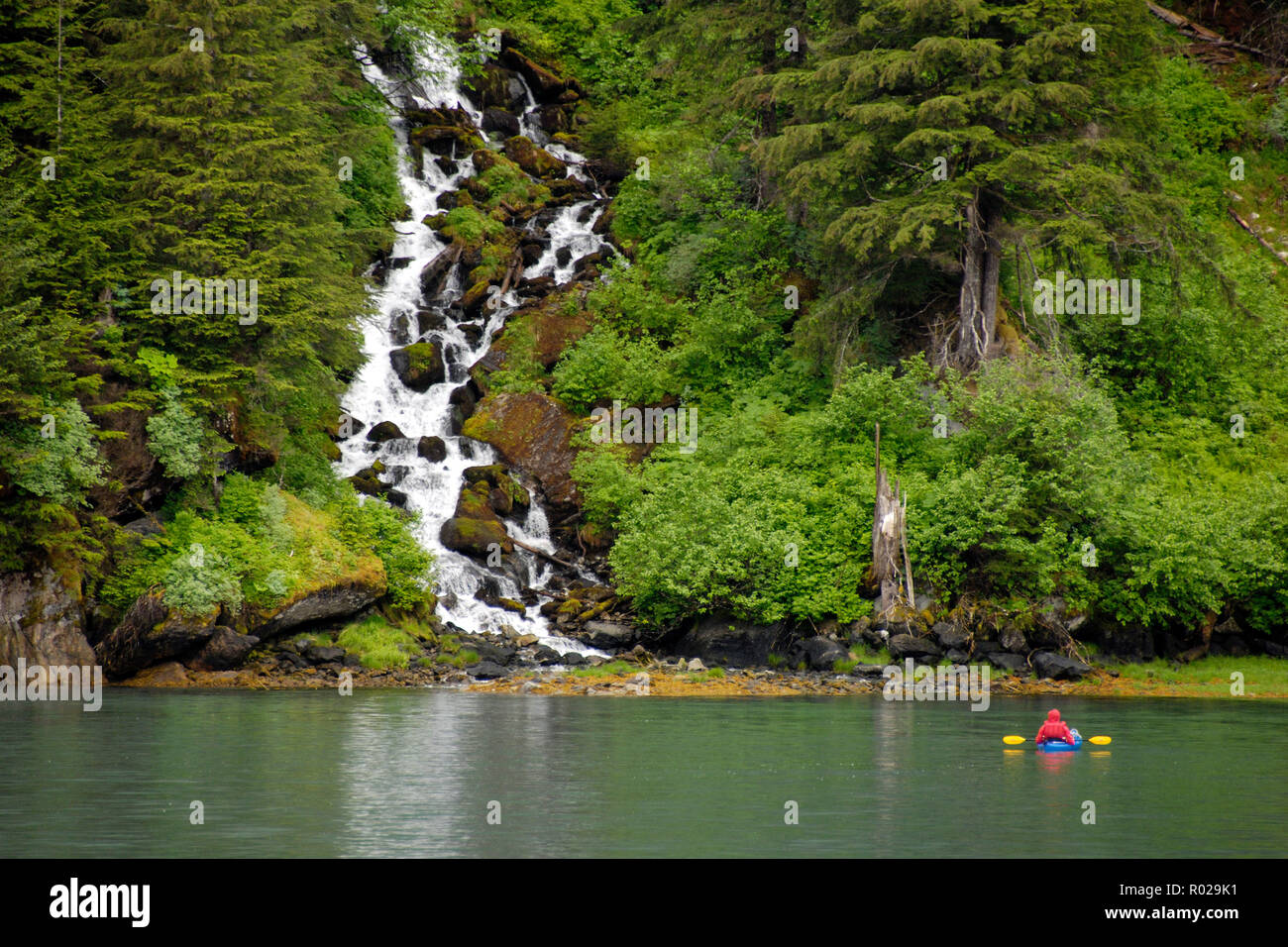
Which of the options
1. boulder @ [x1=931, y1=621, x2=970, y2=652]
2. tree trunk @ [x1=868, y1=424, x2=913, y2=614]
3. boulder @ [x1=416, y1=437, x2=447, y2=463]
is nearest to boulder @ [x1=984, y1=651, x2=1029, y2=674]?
boulder @ [x1=931, y1=621, x2=970, y2=652]

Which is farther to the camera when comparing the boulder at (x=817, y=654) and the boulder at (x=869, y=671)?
the boulder at (x=817, y=654)

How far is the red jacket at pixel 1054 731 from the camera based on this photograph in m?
20.6

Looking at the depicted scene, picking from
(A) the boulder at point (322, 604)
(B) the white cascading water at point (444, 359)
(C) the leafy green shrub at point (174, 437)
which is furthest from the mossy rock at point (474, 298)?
(C) the leafy green shrub at point (174, 437)

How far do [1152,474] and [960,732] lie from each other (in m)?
15.4

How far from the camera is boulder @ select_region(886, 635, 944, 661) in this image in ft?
104

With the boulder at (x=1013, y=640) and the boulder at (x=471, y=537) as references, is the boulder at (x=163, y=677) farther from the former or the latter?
the boulder at (x=1013, y=640)

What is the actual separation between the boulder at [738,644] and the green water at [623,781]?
6.58 m

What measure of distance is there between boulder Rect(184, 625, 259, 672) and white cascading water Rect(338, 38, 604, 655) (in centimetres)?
681

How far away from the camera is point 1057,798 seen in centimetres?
1609

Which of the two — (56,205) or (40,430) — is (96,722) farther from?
(56,205)

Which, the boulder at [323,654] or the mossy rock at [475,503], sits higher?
the mossy rock at [475,503]

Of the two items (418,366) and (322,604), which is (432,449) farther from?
(322,604)

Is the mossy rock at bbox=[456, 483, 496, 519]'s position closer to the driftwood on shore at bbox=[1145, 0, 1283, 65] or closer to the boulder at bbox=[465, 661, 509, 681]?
the boulder at bbox=[465, 661, 509, 681]

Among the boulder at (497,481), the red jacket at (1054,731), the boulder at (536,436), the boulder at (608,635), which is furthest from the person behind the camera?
the boulder at (536,436)
